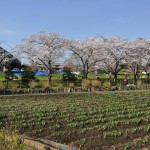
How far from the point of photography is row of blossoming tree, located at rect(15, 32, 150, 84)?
38.4m

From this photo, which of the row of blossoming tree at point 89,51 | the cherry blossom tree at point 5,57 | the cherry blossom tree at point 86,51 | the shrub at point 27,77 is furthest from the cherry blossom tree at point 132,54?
the cherry blossom tree at point 5,57

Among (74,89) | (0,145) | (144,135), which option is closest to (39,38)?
(74,89)

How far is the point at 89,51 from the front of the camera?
3966 cm

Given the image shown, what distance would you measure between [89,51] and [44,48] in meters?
5.45

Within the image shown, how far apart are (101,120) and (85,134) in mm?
2170

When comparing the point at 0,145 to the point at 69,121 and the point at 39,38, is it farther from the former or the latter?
the point at 39,38

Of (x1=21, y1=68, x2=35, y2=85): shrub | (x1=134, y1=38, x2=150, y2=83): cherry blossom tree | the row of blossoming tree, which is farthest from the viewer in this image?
(x1=134, y1=38, x2=150, y2=83): cherry blossom tree

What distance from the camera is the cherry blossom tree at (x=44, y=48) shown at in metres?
37.9

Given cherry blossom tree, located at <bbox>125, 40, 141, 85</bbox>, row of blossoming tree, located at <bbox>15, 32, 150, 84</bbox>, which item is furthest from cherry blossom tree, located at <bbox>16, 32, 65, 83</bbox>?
cherry blossom tree, located at <bbox>125, 40, 141, 85</bbox>

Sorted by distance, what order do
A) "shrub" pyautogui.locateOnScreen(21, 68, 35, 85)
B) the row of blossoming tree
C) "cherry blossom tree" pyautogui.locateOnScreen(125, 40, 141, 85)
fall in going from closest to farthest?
1. "shrub" pyautogui.locateOnScreen(21, 68, 35, 85)
2. the row of blossoming tree
3. "cherry blossom tree" pyautogui.locateOnScreen(125, 40, 141, 85)

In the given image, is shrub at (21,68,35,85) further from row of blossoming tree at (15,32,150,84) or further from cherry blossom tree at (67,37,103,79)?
cherry blossom tree at (67,37,103,79)

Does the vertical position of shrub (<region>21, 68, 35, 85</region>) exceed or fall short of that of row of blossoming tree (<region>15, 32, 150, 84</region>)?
it falls short

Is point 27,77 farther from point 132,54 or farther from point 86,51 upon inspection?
point 132,54

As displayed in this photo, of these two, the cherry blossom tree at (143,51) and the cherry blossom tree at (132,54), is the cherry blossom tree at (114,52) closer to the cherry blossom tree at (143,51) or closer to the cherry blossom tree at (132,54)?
the cherry blossom tree at (132,54)
